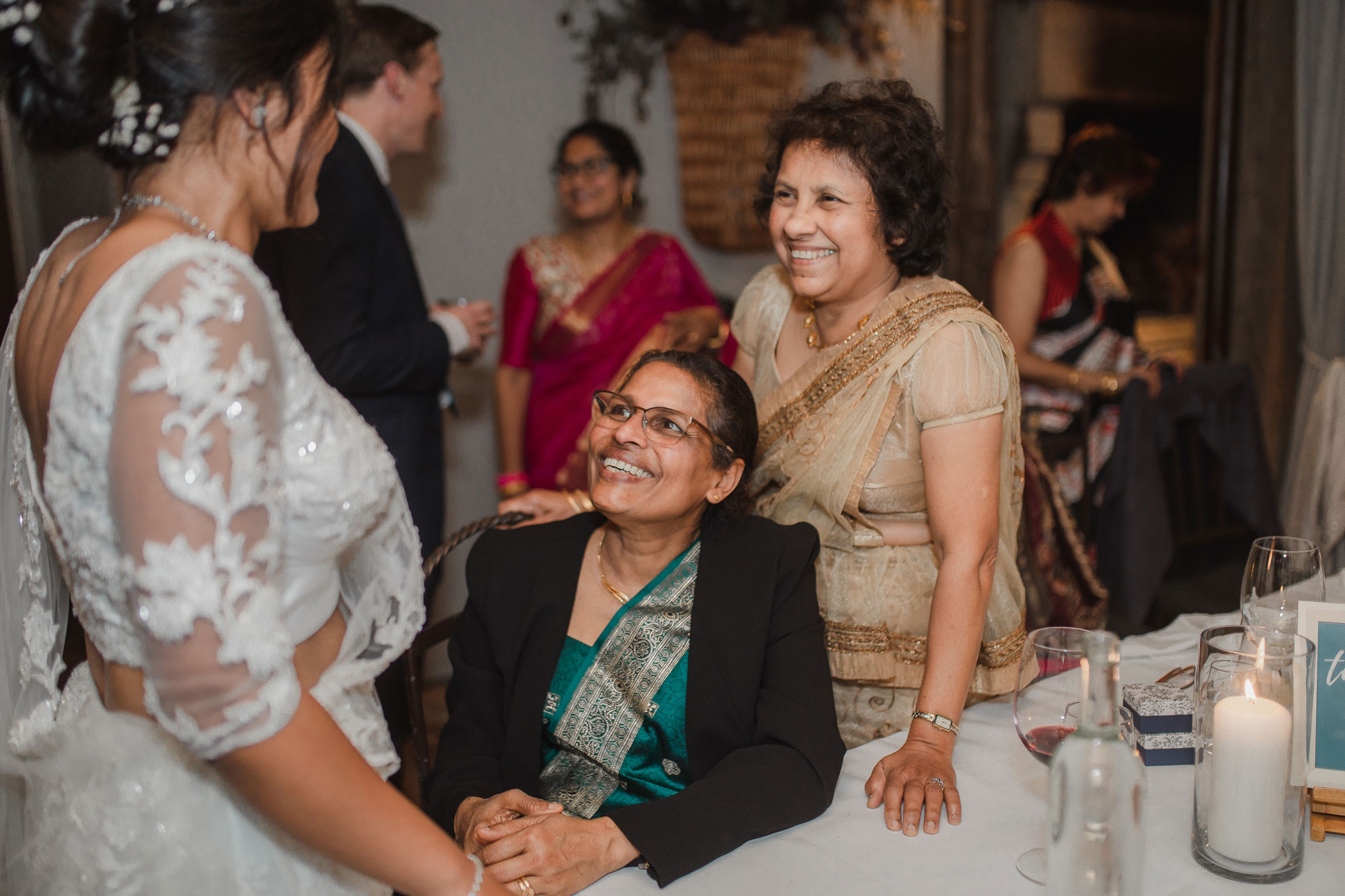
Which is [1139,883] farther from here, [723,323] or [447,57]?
[447,57]

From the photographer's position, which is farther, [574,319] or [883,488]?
[574,319]

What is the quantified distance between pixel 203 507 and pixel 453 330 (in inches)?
67.3

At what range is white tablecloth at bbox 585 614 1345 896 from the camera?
962 millimetres

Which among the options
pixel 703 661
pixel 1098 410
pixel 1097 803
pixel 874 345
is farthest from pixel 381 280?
pixel 1098 410

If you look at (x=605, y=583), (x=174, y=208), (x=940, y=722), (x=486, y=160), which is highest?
(x=486, y=160)

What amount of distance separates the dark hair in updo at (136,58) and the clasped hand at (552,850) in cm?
73

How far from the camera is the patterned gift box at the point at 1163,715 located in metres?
1.17

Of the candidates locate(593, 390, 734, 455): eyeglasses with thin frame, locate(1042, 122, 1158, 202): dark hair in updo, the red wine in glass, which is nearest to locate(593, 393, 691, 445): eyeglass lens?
locate(593, 390, 734, 455): eyeglasses with thin frame

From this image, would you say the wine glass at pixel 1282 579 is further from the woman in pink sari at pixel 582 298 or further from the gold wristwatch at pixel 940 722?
the woman in pink sari at pixel 582 298

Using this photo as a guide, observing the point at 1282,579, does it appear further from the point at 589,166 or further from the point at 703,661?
the point at 589,166

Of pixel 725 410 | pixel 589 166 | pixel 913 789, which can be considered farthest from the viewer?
pixel 589 166

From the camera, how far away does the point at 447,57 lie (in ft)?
10.2

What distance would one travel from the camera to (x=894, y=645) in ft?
5.13

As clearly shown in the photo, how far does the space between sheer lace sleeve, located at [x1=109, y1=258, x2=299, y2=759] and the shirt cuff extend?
63.0 inches
